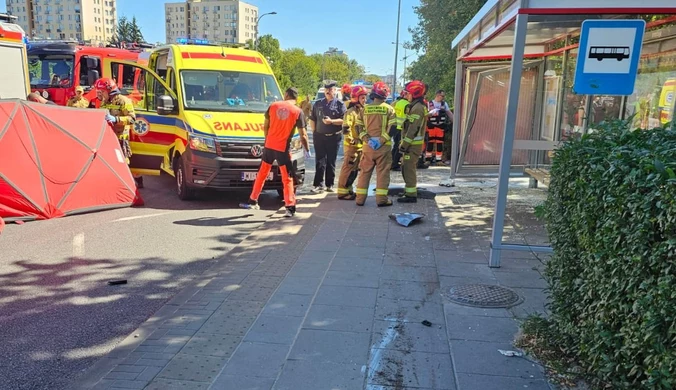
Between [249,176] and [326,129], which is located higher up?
[326,129]

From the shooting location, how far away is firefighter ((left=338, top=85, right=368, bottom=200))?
8914mm

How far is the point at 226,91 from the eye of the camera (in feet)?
30.6

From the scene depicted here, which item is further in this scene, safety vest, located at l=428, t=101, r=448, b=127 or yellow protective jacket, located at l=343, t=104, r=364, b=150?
safety vest, located at l=428, t=101, r=448, b=127

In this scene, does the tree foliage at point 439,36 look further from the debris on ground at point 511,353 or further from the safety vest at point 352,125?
the debris on ground at point 511,353

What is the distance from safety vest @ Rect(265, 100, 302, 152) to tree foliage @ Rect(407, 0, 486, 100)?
9.47 m

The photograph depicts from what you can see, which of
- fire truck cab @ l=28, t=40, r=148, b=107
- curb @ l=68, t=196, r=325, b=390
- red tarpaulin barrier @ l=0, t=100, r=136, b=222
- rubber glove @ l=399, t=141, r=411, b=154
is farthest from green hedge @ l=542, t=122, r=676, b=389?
fire truck cab @ l=28, t=40, r=148, b=107

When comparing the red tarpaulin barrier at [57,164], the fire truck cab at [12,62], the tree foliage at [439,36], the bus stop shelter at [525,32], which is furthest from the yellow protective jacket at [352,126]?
the tree foliage at [439,36]

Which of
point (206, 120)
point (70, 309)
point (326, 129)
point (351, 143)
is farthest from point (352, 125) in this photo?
point (70, 309)

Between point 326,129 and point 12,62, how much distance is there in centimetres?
635

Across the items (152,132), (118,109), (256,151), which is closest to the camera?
(256,151)

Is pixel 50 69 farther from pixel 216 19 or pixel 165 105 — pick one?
pixel 216 19

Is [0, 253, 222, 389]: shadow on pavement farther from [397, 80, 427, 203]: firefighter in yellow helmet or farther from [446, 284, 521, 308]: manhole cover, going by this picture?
[397, 80, 427, 203]: firefighter in yellow helmet

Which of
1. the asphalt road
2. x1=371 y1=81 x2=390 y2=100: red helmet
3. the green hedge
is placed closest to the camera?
the green hedge

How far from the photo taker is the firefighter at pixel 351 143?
8.91m
